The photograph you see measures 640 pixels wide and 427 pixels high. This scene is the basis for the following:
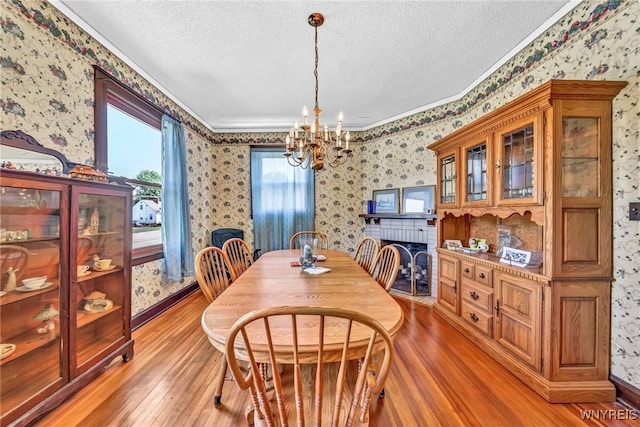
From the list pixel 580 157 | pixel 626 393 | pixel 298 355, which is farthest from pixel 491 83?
pixel 298 355

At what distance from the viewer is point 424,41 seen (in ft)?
6.97

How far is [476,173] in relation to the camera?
2.36 metres

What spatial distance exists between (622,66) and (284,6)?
2209 mm

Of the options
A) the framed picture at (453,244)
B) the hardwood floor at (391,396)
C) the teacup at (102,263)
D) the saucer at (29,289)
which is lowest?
the hardwood floor at (391,396)

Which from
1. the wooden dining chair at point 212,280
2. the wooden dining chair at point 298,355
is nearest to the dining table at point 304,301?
the wooden dining chair at point 298,355

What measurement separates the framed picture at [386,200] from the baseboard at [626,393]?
8.39ft

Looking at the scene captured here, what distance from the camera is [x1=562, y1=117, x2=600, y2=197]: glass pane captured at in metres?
1.62

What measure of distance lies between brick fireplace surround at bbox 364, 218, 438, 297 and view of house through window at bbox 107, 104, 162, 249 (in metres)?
2.98

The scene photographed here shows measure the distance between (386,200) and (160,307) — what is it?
10.8 ft

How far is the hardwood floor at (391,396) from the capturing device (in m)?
1.43

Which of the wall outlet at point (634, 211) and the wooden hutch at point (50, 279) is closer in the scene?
the wooden hutch at point (50, 279)

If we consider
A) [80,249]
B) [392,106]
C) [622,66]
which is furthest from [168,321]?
[622,66]

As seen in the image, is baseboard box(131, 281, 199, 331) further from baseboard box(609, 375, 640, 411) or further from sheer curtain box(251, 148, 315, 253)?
baseboard box(609, 375, 640, 411)

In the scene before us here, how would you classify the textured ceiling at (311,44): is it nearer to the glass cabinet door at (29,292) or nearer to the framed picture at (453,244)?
the glass cabinet door at (29,292)
